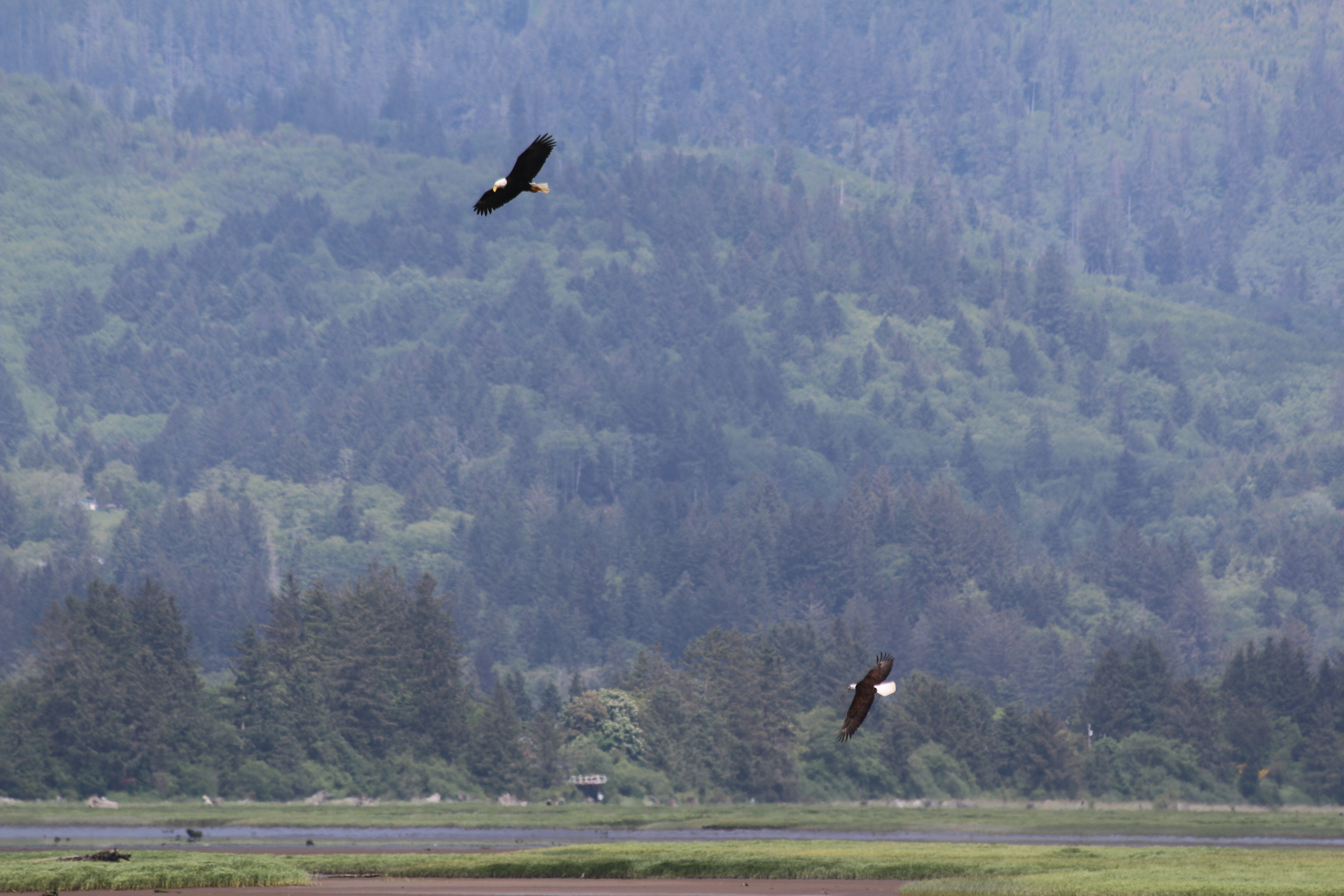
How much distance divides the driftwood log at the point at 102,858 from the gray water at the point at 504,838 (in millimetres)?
28094

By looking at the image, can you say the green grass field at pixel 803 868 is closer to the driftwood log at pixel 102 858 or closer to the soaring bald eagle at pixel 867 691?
the driftwood log at pixel 102 858

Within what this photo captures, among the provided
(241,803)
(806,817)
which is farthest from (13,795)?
(806,817)

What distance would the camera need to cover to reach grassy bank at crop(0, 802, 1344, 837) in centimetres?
16662

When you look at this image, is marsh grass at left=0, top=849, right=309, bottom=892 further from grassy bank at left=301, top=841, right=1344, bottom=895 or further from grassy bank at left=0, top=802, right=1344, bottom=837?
grassy bank at left=0, top=802, right=1344, bottom=837

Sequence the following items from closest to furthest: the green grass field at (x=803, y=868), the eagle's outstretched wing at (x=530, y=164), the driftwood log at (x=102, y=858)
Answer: the eagle's outstretched wing at (x=530, y=164) → the green grass field at (x=803, y=868) → the driftwood log at (x=102, y=858)

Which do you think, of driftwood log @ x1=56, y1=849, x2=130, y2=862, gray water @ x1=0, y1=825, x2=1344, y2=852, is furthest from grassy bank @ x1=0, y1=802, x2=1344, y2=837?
driftwood log @ x1=56, y1=849, x2=130, y2=862

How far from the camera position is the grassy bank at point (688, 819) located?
547 feet

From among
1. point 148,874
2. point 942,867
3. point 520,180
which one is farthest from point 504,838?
point 520,180

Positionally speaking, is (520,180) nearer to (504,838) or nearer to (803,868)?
(803,868)

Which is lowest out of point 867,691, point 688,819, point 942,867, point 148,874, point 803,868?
point 688,819

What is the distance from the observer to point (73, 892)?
281 ft

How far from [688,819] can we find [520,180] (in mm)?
131735

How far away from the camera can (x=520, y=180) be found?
170ft

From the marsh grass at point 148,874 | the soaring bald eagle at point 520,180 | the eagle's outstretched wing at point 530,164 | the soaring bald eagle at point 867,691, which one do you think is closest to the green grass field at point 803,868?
the marsh grass at point 148,874
